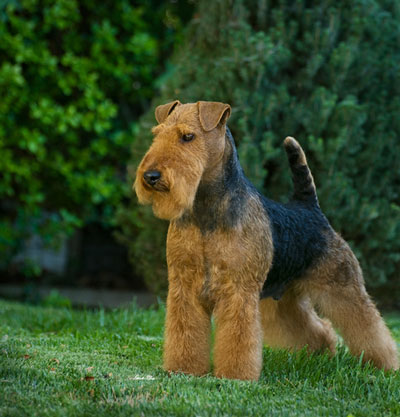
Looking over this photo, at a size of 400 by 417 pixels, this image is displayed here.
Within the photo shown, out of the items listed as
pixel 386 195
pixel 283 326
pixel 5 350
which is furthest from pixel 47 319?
pixel 386 195

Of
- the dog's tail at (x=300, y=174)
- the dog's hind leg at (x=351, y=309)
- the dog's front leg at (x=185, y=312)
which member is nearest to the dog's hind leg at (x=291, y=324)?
the dog's hind leg at (x=351, y=309)

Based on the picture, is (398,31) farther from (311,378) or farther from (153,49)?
(311,378)

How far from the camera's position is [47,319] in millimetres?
5160

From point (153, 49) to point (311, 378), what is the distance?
5400 mm

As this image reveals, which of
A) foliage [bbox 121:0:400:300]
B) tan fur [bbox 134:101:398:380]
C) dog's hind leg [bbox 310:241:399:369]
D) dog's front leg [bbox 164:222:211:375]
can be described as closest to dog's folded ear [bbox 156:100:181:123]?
tan fur [bbox 134:101:398:380]

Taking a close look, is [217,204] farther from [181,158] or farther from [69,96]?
[69,96]

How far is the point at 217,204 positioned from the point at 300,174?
93cm

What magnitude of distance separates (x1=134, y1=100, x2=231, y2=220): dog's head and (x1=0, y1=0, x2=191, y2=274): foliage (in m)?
4.15

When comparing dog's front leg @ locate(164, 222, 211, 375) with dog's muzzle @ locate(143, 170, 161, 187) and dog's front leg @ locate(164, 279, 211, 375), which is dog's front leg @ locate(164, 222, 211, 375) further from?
dog's muzzle @ locate(143, 170, 161, 187)

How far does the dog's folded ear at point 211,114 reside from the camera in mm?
3186

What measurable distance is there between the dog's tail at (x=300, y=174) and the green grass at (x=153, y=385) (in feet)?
3.26

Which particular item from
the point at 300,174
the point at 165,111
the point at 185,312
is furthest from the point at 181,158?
the point at 300,174

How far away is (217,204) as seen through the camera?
3240 mm

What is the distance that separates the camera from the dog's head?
2.95 meters
